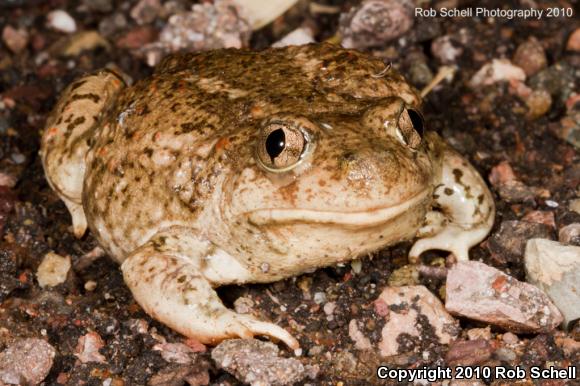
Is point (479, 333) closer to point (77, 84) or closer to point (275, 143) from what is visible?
point (275, 143)

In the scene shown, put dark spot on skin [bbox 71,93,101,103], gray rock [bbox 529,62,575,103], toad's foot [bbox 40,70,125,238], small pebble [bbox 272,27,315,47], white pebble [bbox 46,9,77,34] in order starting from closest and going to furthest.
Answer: toad's foot [bbox 40,70,125,238] < dark spot on skin [bbox 71,93,101,103] < gray rock [bbox 529,62,575,103] < small pebble [bbox 272,27,315,47] < white pebble [bbox 46,9,77,34]

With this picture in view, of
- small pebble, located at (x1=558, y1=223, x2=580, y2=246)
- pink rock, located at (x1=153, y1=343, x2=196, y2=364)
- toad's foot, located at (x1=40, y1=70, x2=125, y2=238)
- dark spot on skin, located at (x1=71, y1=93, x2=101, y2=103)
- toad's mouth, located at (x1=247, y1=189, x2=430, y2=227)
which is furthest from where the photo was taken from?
dark spot on skin, located at (x1=71, y1=93, x2=101, y2=103)

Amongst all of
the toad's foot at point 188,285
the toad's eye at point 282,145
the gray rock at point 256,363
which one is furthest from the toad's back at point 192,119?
the gray rock at point 256,363

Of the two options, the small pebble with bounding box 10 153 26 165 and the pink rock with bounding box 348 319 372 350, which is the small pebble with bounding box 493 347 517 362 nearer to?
the pink rock with bounding box 348 319 372 350

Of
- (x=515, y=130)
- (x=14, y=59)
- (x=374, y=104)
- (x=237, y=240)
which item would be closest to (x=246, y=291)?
(x=237, y=240)

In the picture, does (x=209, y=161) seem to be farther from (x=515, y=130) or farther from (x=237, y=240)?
(x=515, y=130)

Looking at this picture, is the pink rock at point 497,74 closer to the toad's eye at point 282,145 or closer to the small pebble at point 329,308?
the small pebble at point 329,308

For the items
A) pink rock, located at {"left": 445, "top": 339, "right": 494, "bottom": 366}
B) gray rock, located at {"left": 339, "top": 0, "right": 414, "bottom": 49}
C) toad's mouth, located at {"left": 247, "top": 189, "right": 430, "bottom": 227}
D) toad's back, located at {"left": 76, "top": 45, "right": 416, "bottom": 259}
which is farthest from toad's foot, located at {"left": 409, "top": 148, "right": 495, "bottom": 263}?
gray rock, located at {"left": 339, "top": 0, "right": 414, "bottom": 49}
